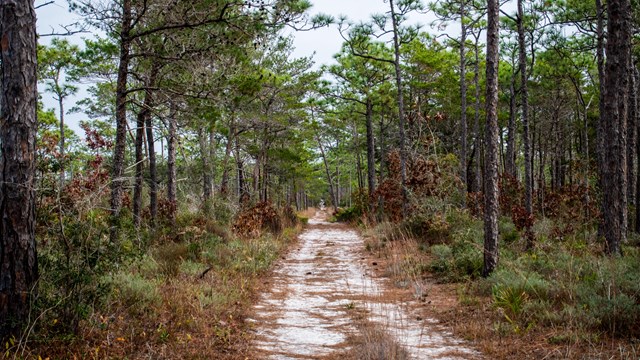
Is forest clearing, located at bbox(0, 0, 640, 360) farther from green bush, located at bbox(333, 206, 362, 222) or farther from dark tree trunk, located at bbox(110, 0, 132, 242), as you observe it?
green bush, located at bbox(333, 206, 362, 222)

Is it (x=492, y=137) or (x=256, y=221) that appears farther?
(x=256, y=221)

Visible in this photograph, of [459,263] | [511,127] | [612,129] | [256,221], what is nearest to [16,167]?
[459,263]

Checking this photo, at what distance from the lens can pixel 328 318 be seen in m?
6.01

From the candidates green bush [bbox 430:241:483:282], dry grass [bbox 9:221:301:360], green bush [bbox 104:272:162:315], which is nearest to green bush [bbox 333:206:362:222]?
green bush [bbox 430:241:483:282]

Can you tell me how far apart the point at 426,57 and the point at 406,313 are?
56.2ft

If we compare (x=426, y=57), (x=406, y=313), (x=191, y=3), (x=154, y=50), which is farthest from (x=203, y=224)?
(x=426, y=57)

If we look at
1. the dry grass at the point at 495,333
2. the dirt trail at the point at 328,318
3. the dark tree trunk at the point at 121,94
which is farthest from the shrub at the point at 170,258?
the dry grass at the point at 495,333

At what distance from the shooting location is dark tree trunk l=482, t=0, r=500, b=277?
7.22 m

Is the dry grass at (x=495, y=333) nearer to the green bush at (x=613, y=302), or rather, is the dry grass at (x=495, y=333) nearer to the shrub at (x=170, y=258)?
the green bush at (x=613, y=302)

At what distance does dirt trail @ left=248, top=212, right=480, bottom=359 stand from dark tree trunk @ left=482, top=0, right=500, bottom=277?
6.25 ft

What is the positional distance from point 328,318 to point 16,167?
3896 mm

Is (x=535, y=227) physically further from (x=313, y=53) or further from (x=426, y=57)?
(x=313, y=53)

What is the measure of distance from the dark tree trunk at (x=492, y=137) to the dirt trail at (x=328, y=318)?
1.91m

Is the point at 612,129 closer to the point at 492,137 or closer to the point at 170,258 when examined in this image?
the point at 492,137
